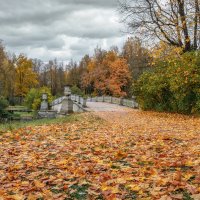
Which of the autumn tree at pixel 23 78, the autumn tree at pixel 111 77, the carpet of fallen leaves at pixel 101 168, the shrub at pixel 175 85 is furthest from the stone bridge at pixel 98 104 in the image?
the autumn tree at pixel 23 78

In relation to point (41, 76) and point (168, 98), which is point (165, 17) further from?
point (41, 76)

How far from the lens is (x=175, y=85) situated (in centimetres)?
2261

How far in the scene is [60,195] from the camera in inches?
221

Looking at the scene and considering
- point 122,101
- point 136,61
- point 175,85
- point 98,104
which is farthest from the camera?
point 136,61

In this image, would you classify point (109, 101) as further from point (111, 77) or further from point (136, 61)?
point (136, 61)

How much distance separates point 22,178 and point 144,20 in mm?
22276

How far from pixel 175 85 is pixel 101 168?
16.3m

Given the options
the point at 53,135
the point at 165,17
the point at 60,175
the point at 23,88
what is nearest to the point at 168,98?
the point at 165,17

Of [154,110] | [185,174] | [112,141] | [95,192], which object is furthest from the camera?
[154,110]

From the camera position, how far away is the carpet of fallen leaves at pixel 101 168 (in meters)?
5.54

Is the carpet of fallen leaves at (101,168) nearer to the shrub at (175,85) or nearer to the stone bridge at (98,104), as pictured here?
the shrub at (175,85)

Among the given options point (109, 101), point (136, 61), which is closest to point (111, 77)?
point (136, 61)

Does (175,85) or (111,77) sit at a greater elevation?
(111,77)

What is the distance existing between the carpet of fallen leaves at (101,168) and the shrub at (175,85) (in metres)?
10.5
